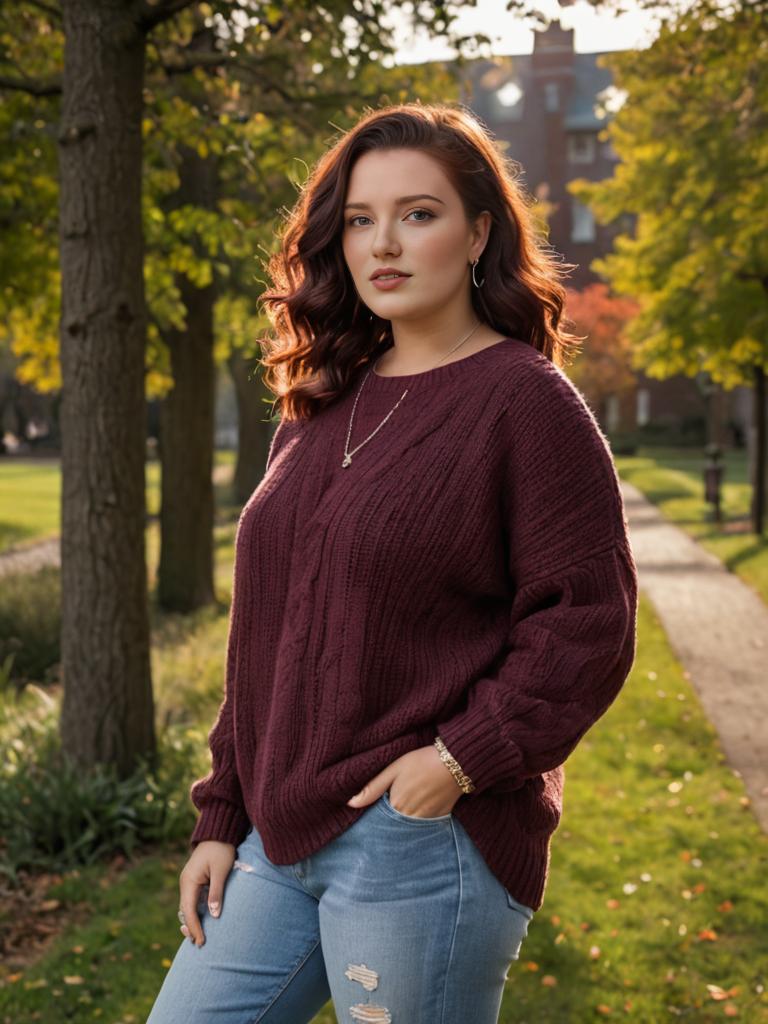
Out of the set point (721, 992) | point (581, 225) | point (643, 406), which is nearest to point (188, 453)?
point (721, 992)

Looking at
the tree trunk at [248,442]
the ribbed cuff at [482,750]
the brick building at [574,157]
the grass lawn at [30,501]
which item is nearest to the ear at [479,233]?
the ribbed cuff at [482,750]

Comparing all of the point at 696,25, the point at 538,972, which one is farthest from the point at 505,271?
the point at 696,25

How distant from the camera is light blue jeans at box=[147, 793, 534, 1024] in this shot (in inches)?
78.9

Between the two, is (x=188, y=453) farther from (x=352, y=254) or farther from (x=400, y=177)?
(x=400, y=177)

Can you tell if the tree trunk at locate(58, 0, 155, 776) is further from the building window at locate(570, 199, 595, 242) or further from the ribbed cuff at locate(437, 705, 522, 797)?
the building window at locate(570, 199, 595, 242)

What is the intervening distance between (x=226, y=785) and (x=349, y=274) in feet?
3.53

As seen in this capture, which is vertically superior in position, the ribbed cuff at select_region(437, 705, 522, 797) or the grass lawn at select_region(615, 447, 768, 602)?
the ribbed cuff at select_region(437, 705, 522, 797)

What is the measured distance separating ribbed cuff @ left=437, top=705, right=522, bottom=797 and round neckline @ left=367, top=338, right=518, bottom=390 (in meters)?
0.63

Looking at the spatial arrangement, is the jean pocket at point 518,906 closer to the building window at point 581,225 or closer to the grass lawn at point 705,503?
the grass lawn at point 705,503

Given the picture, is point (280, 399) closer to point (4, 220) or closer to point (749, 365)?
point (4, 220)

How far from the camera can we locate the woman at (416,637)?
201 centimetres

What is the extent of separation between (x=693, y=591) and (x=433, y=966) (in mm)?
12054

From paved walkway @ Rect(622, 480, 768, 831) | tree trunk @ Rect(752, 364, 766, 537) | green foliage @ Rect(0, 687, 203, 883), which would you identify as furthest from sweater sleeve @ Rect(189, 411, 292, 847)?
tree trunk @ Rect(752, 364, 766, 537)

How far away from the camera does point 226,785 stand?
7.82 feet
